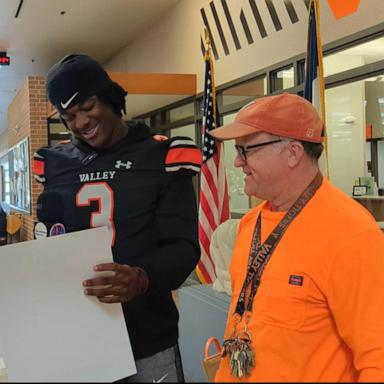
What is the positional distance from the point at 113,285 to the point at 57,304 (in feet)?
0.37

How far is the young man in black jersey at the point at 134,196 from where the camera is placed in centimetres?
128

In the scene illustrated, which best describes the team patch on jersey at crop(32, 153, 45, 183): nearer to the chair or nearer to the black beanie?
the black beanie

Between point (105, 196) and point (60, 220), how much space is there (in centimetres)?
16

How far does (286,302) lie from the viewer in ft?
3.93

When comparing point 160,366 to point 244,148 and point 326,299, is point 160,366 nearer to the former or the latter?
point 326,299

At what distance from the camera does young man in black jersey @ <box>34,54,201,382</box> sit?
128 cm

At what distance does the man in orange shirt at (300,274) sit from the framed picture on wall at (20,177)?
8811 millimetres

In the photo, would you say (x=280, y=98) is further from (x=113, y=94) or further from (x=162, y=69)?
(x=162, y=69)

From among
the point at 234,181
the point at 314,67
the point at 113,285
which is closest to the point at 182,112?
the point at 234,181

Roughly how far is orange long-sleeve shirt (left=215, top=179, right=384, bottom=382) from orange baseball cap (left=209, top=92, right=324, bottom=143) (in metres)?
0.23

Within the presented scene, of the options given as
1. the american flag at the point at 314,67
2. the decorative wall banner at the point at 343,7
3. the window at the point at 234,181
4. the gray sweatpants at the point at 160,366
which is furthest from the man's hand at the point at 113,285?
the window at the point at 234,181

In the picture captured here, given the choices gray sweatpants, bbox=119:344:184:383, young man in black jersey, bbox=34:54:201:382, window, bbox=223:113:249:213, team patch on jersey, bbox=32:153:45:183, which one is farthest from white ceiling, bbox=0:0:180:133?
gray sweatpants, bbox=119:344:184:383

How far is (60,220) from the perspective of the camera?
1.36m

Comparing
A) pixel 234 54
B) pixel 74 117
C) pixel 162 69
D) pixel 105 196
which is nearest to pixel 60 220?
pixel 105 196
